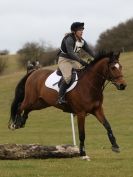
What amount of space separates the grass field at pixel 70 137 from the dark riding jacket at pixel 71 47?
9.06 feet

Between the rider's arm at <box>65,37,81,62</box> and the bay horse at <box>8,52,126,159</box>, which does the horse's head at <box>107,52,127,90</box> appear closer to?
the bay horse at <box>8,52,126,159</box>

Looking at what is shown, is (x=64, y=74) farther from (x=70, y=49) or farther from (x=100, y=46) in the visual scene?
(x=100, y=46)

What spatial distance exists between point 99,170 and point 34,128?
834 inches

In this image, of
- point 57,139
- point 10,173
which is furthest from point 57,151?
point 57,139

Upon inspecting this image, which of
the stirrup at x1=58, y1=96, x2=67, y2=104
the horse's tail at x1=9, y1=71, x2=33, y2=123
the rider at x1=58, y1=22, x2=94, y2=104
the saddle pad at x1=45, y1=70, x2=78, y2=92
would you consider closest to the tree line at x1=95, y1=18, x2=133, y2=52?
the horse's tail at x1=9, y1=71, x2=33, y2=123

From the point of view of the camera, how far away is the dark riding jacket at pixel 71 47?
14.6 metres

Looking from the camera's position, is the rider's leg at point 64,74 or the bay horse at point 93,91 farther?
the rider's leg at point 64,74

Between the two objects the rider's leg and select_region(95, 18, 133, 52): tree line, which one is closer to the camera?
the rider's leg

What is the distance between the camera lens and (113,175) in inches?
444

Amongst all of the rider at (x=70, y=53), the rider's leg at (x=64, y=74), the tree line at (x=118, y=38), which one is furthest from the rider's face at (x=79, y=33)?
the tree line at (x=118, y=38)

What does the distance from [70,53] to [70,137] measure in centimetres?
1226

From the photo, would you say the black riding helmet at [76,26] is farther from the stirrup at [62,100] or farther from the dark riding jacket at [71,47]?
the stirrup at [62,100]

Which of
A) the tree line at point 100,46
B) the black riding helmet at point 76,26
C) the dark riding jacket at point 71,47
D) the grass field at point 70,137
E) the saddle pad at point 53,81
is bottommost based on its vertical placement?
the tree line at point 100,46

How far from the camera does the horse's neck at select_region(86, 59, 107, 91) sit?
14499 millimetres
